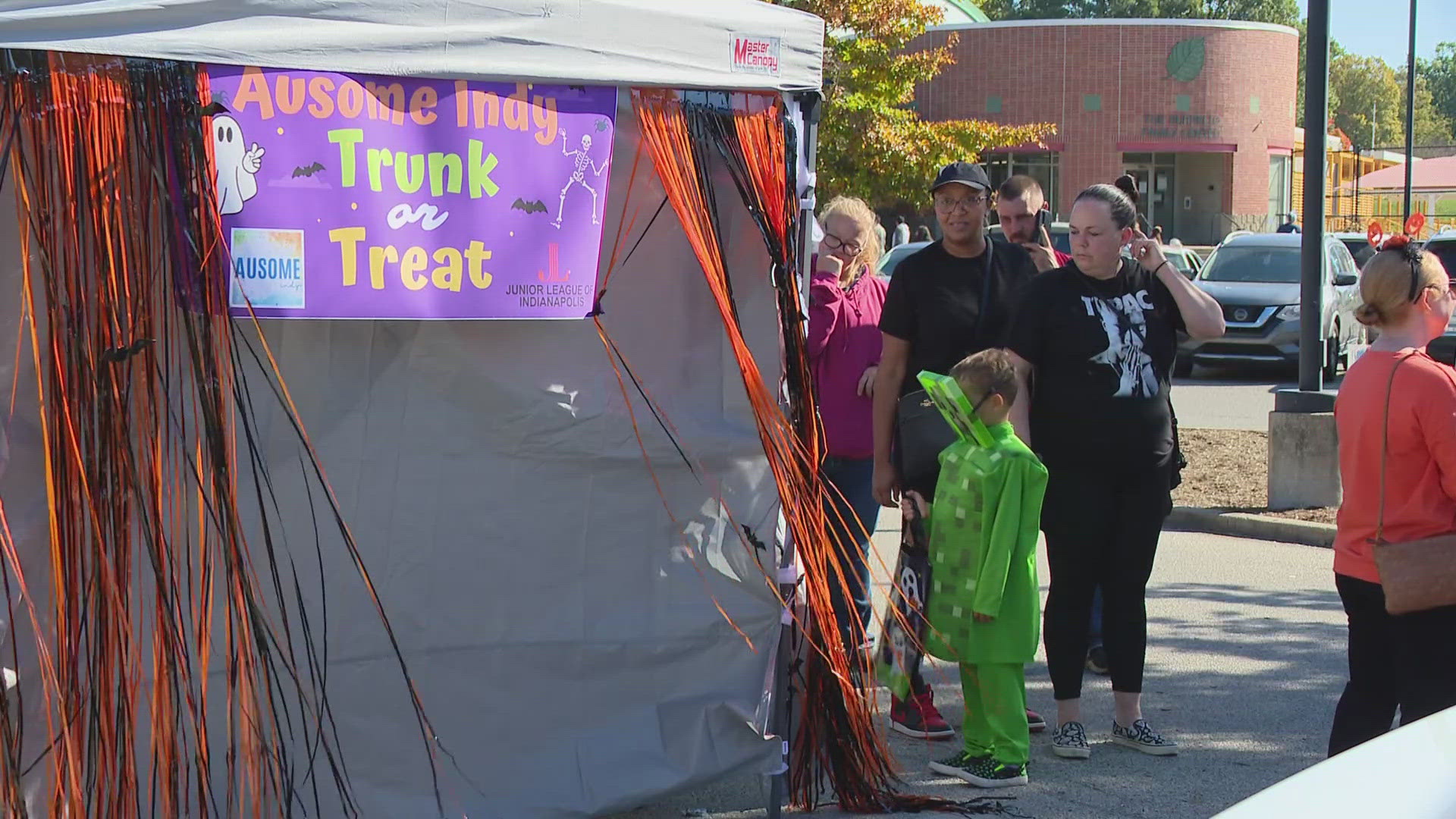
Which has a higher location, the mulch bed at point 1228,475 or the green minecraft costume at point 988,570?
the green minecraft costume at point 988,570

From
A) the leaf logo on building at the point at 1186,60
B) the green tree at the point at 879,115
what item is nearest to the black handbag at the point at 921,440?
the green tree at the point at 879,115

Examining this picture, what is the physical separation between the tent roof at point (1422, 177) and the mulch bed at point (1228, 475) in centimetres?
1984

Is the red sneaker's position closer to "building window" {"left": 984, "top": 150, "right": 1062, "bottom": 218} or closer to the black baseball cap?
the black baseball cap

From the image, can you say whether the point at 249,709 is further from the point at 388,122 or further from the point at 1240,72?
the point at 1240,72

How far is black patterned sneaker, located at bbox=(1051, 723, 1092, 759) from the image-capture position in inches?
191

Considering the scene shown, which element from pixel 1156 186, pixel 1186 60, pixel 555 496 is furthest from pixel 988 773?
pixel 1156 186

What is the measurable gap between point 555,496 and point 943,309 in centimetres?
153

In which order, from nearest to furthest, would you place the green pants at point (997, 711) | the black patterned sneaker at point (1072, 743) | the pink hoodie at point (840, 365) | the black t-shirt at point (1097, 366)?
the green pants at point (997, 711), the black t-shirt at point (1097, 366), the black patterned sneaker at point (1072, 743), the pink hoodie at point (840, 365)

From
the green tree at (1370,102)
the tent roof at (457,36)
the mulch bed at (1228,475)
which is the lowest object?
the mulch bed at (1228,475)

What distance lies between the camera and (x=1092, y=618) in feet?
19.7

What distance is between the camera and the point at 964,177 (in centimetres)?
487

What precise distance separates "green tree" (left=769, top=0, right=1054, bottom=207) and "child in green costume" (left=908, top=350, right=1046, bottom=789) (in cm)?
1680

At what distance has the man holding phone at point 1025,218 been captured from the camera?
18.8ft

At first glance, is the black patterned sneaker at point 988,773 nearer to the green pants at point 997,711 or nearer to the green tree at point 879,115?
the green pants at point 997,711
